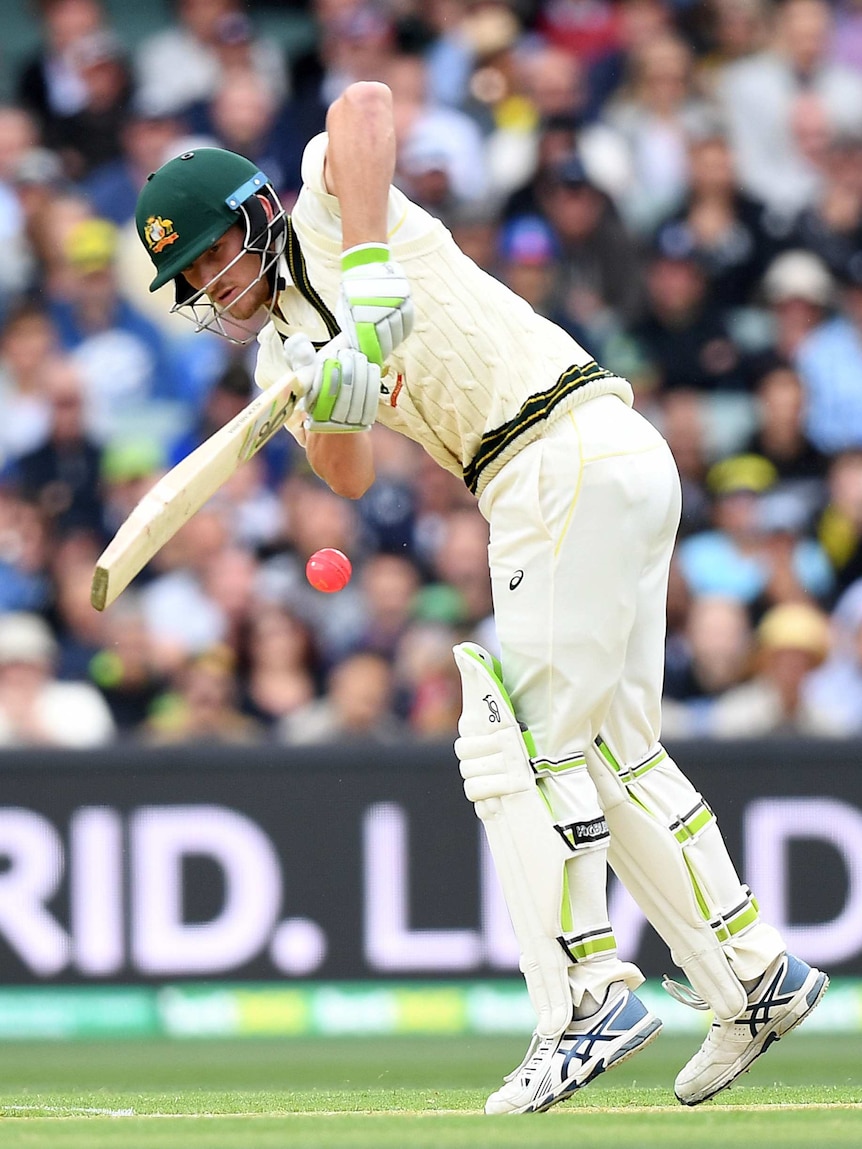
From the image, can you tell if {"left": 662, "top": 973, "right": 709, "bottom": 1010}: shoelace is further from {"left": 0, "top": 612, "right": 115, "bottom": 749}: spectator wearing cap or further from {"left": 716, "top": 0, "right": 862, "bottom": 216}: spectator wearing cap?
{"left": 716, "top": 0, "right": 862, "bottom": 216}: spectator wearing cap

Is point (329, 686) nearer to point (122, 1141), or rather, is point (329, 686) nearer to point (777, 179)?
point (777, 179)

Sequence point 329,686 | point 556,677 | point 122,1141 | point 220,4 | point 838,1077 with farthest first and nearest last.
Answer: point 220,4 → point 329,686 → point 838,1077 → point 556,677 → point 122,1141

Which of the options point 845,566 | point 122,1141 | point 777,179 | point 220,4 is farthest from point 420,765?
point 220,4

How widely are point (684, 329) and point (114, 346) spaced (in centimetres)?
239

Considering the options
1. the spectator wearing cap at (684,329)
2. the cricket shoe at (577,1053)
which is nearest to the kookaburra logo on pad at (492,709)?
the cricket shoe at (577,1053)

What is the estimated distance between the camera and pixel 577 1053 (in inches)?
164

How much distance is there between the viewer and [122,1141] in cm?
346

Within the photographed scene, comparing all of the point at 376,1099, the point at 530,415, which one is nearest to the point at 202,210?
the point at 530,415

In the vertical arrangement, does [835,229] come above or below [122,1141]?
above

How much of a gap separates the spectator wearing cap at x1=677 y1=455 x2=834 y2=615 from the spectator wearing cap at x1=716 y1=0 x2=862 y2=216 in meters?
1.73

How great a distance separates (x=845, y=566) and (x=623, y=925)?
2.17 m

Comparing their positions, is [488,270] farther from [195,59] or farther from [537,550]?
[537,550]

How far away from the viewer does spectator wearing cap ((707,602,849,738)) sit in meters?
7.31

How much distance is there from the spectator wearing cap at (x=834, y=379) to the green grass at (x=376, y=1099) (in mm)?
2790
